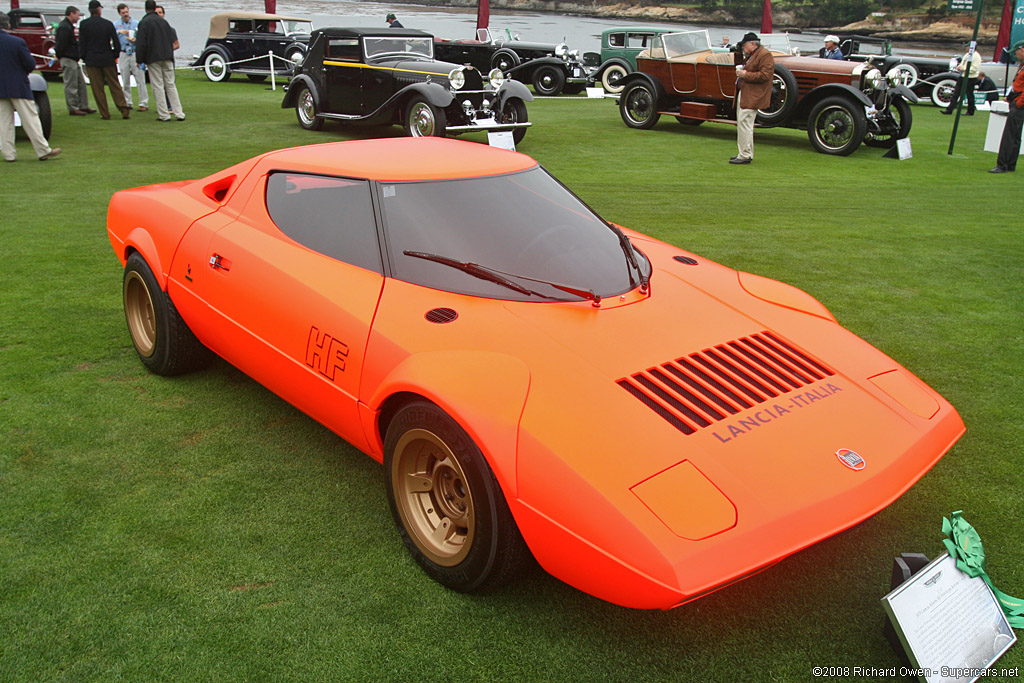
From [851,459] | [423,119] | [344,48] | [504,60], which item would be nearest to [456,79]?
[423,119]

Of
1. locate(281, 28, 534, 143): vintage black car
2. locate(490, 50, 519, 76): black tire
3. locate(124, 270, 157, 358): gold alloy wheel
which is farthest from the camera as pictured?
locate(490, 50, 519, 76): black tire

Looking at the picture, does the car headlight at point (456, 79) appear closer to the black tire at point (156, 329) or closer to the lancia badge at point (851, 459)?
the black tire at point (156, 329)

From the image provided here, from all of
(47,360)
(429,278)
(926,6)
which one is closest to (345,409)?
(429,278)

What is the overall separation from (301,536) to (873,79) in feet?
38.5

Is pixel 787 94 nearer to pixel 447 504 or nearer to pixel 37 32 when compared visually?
pixel 447 504

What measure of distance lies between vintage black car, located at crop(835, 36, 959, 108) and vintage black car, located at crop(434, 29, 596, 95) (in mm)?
6341

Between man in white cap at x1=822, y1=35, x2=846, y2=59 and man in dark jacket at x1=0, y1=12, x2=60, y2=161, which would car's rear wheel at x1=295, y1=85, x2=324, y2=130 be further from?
man in white cap at x1=822, y1=35, x2=846, y2=59

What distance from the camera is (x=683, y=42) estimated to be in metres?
13.1

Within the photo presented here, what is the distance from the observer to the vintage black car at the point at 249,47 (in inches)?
727

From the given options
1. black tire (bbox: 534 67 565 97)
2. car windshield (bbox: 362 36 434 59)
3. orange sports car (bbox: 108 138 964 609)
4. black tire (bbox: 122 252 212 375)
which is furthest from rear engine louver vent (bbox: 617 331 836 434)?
black tire (bbox: 534 67 565 97)

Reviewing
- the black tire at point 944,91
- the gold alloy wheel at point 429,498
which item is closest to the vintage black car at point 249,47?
the black tire at point 944,91

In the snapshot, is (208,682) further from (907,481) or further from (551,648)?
(907,481)

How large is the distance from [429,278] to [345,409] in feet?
1.80

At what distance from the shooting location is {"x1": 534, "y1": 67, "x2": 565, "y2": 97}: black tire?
18.5 metres
